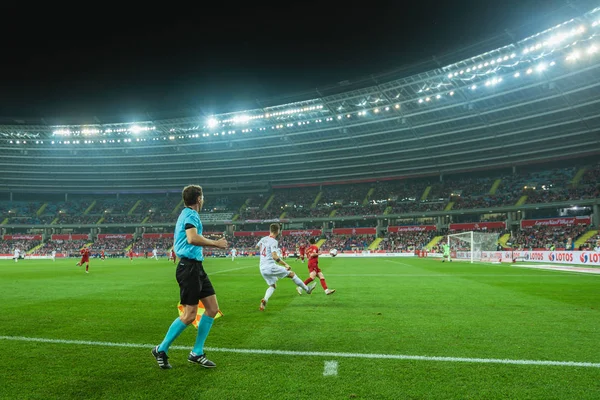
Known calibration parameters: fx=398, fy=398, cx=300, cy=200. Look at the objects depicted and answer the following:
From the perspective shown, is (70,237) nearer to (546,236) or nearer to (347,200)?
(347,200)

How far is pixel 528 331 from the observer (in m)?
6.98

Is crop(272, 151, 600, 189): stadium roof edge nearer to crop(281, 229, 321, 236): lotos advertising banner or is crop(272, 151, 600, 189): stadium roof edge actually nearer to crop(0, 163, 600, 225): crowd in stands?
crop(0, 163, 600, 225): crowd in stands

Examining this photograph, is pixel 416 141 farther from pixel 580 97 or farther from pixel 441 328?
pixel 441 328

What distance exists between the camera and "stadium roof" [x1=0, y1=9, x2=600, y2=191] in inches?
1666

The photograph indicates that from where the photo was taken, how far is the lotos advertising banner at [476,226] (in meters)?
57.1

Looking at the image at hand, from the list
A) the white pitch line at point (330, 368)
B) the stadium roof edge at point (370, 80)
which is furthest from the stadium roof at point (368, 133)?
the white pitch line at point (330, 368)

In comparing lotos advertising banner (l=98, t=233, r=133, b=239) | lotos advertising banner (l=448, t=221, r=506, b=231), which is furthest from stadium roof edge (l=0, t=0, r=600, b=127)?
lotos advertising banner (l=448, t=221, r=506, b=231)

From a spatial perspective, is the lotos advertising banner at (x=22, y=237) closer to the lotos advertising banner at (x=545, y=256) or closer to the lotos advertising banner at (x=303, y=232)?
the lotos advertising banner at (x=303, y=232)

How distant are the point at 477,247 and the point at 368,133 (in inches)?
1000

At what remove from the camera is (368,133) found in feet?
197

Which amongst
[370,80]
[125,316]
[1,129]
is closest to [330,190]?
[370,80]

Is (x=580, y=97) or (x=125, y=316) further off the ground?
(x=580, y=97)

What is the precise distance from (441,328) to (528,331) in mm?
1452

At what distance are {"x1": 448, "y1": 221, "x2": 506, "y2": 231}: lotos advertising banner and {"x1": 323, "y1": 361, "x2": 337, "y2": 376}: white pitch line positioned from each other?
58.8 meters
